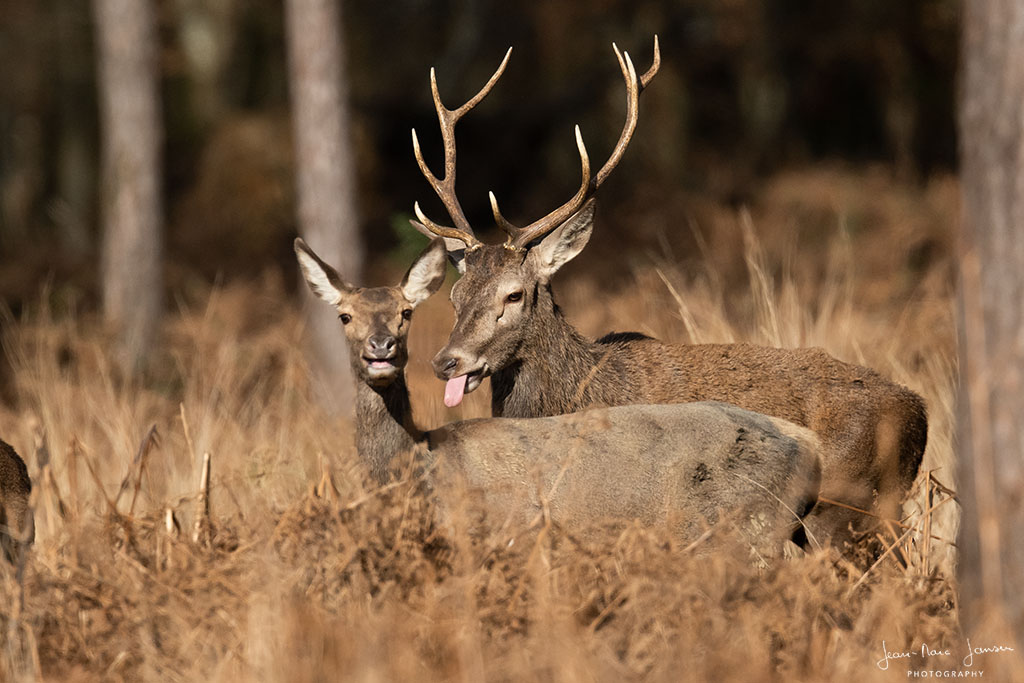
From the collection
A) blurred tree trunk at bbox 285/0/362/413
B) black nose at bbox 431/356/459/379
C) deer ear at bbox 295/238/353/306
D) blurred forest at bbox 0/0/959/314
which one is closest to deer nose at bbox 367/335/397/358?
deer ear at bbox 295/238/353/306

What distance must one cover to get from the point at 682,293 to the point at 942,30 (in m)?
13.0

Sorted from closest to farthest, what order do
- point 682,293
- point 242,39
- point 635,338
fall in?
1. point 635,338
2. point 682,293
3. point 242,39

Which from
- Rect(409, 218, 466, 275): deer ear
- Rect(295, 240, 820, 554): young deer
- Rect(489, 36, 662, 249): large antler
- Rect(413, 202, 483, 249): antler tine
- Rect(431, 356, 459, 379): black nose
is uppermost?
Rect(489, 36, 662, 249): large antler

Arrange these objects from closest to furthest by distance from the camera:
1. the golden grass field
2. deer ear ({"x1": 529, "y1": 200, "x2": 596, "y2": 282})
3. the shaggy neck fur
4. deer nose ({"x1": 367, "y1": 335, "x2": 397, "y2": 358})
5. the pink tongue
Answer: the golden grass field → deer nose ({"x1": 367, "y1": 335, "x2": 397, "y2": 358}) → the pink tongue → the shaggy neck fur → deer ear ({"x1": 529, "y1": 200, "x2": 596, "y2": 282})

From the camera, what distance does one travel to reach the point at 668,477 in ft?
15.9

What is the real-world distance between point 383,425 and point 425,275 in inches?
28.7

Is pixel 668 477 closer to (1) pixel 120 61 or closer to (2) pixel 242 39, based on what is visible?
(1) pixel 120 61

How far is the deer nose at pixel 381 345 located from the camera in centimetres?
489

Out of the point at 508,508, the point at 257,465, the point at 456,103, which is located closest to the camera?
the point at 508,508

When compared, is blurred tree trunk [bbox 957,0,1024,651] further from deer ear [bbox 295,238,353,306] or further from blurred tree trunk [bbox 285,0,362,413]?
blurred tree trunk [bbox 285,0,362,413]

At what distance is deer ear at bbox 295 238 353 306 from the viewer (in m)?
5.19

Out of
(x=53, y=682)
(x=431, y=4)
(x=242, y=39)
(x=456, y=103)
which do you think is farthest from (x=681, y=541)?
(x=242, y=39)

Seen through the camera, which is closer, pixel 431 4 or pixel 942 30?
pixel 942 30
